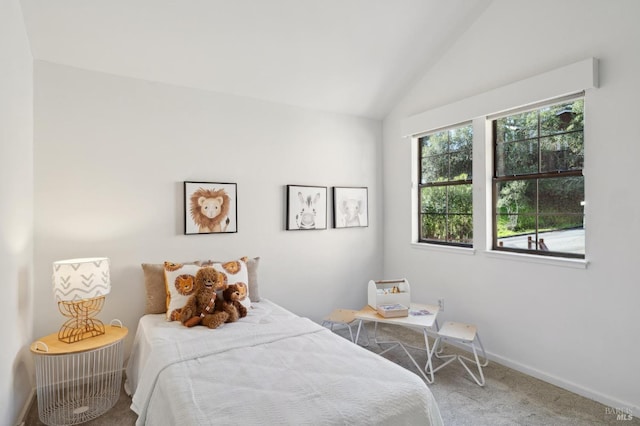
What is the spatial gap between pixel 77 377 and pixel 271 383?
1951 mm

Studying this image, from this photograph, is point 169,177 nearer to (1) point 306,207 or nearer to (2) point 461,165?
(1) point 306,207

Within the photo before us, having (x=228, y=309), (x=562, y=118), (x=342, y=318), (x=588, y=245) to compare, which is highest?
(x=562, y=118)

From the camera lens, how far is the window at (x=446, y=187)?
11.5 feet

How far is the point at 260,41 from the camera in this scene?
114 inches

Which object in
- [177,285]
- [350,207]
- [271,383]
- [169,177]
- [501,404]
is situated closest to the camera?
[271,383]

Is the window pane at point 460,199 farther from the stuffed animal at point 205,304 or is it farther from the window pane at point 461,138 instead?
the stuffed animal at point 205,304

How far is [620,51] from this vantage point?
2355mm

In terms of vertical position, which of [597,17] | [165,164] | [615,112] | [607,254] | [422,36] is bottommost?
[607,254]

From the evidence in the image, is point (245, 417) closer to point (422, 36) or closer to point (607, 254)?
point (607, 254)

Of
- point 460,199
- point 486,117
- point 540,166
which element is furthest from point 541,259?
point 486,117

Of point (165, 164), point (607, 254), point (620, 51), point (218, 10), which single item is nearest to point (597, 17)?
point (620, 51)

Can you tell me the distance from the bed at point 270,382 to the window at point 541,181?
73.0 inches

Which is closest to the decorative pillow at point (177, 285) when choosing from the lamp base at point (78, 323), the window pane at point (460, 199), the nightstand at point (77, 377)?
the nightstand at point (77, 377)

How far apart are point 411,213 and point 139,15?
308 centimetres
